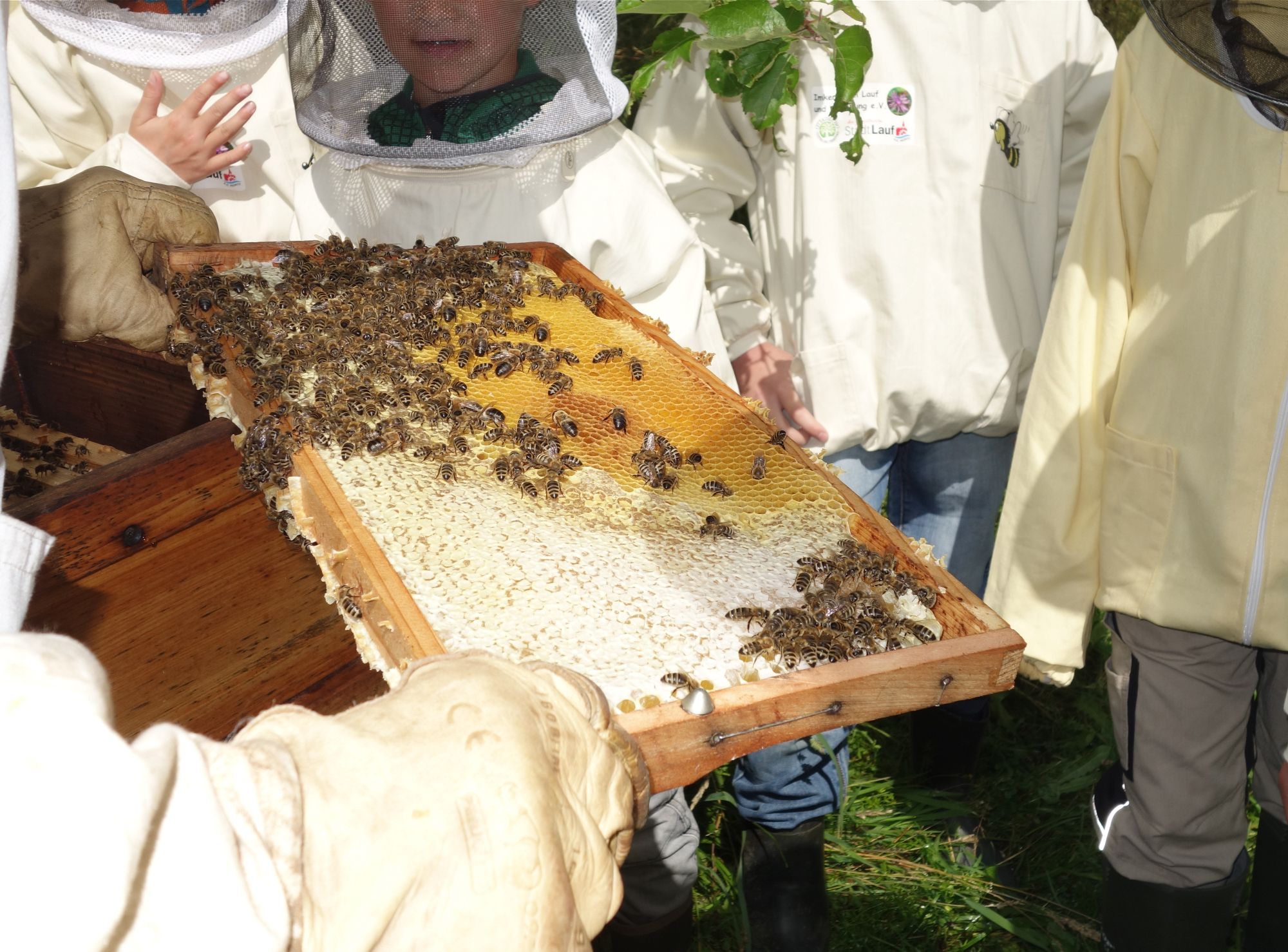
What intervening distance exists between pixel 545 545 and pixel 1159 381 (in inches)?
65.8

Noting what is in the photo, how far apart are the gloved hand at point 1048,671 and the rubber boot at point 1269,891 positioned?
0.64 metres

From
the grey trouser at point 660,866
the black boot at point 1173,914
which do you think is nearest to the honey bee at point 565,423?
the grey trouser at point 660,866

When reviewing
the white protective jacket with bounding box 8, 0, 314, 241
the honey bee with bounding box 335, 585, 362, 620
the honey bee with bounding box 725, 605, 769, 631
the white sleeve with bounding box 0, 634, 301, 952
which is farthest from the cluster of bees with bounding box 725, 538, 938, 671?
the white protective jacket with bounding box 8, 0, 314, 241

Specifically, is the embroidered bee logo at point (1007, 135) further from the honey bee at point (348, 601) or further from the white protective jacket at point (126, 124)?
the honey bee at point (348, 601)

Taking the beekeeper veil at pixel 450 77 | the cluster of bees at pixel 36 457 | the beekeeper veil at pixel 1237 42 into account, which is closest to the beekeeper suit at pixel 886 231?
the beekeeper veil at pixel 450 77

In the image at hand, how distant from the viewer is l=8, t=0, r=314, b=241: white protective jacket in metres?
3.45

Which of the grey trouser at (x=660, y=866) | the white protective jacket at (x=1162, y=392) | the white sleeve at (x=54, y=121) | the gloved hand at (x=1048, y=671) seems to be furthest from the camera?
the white sleeve at (x=54, y=121)

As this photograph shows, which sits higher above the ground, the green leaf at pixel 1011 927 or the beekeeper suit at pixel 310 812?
the beekeeper suit at pixel 310 812

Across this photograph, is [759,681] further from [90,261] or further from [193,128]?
[193,128]

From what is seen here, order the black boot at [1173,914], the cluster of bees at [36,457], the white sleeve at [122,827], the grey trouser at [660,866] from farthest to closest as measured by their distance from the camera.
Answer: the grey trouser at [660,866] < the black boot at [1173,914] < the cluster of bees at [36,457] < the white sleeve at [122,827]

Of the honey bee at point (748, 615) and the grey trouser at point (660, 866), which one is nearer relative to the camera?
the honey bee at point (748, 615)

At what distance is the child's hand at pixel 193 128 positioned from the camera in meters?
3.39

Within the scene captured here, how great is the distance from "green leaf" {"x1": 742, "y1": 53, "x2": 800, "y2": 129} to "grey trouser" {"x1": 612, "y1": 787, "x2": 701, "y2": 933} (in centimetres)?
195

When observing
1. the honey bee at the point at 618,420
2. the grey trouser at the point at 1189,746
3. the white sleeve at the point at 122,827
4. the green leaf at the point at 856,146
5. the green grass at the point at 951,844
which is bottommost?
the green grass at the point at 951,844
